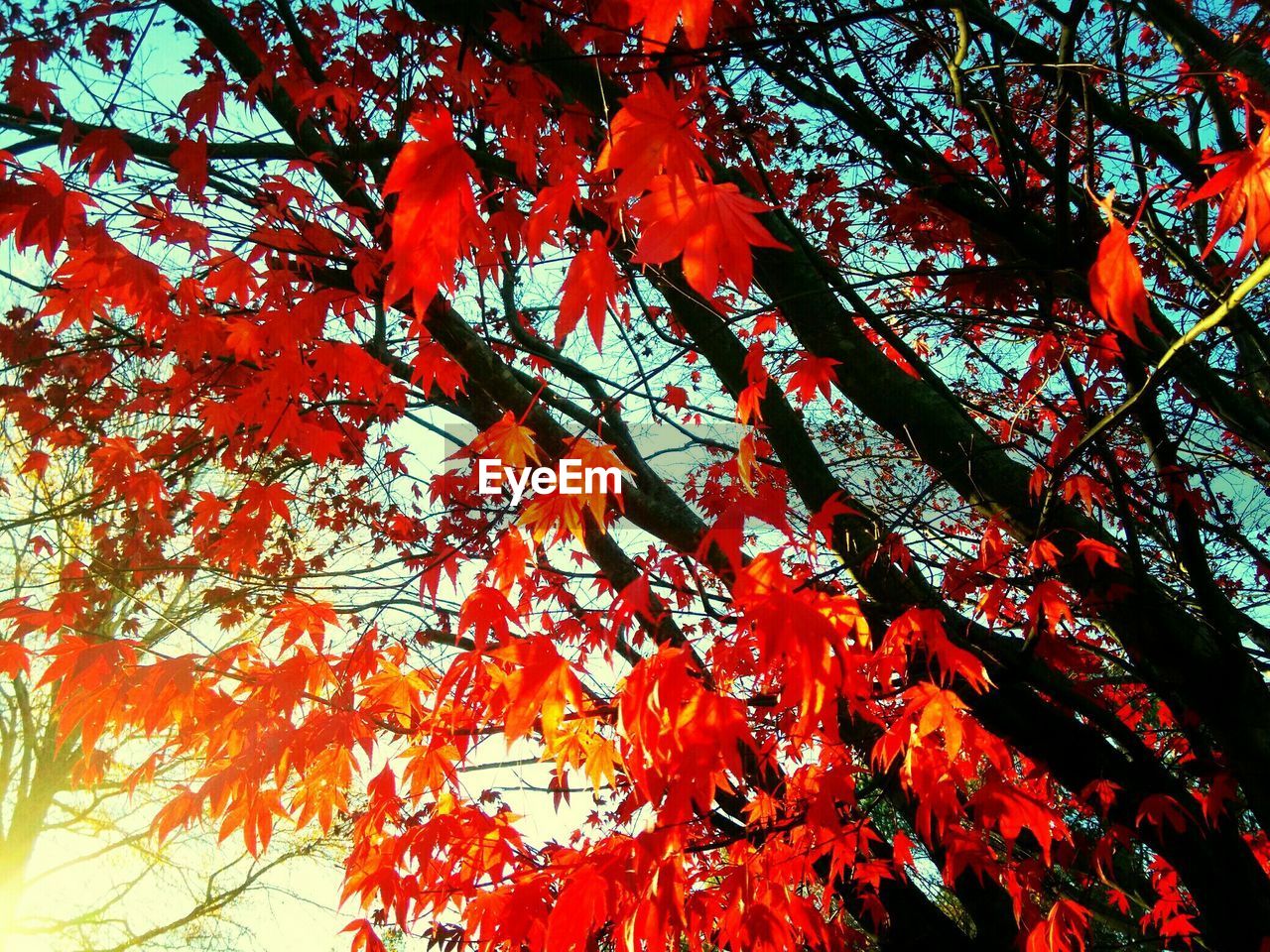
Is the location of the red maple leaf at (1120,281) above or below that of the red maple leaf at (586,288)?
below

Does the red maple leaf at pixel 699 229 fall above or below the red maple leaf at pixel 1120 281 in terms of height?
above

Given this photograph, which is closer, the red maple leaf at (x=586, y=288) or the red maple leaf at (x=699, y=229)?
the red maple leaf at (x=699, y=229)

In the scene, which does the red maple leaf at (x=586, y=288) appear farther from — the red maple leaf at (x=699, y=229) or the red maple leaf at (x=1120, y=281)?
the red maple leaf at (x=1120, y=281)

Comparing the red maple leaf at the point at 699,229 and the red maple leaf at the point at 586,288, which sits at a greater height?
the red maple leaf at the point at 586,288

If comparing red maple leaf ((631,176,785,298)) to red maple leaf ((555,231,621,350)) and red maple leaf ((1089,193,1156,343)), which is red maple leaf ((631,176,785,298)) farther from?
red maple leaf ((1089,193,1156,343))

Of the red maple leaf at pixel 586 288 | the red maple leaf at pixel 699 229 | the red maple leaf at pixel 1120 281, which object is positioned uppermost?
the red maple leaf at pixel 586 288

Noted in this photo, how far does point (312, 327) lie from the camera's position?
9.04ft

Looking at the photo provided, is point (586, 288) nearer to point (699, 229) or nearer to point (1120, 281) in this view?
point (699, 229)

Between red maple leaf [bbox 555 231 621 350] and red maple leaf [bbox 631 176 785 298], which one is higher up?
red maple leaf [bbox 555 231 621 350]

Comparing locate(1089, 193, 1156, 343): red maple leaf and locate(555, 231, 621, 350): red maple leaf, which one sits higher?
locate(555, 231, 621, 350): red maple leaf

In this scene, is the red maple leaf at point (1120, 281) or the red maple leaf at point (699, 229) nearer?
the red maple leaf at point (699, 229)

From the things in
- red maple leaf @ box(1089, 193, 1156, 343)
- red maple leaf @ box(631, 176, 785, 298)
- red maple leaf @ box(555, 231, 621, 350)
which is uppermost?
red maple leaf @ box(555, 231, 621, 350)

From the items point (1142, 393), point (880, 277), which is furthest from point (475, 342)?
point (1142, 393)

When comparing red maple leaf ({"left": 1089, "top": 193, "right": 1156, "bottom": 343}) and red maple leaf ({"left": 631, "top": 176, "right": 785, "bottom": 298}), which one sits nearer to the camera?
red maple leaf ({"left": 631, "top": 176, "right": 785, "bottom": 298})
